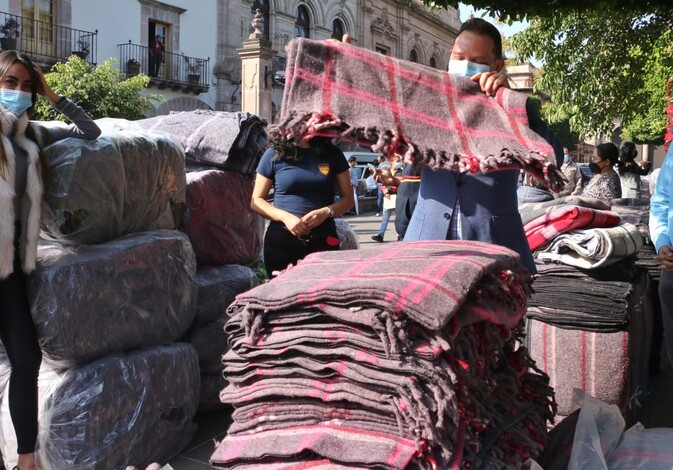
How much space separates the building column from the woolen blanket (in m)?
15.7

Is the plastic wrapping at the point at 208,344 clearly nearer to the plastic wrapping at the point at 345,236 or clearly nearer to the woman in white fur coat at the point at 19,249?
the woman in white fur coat at the point at 19,249

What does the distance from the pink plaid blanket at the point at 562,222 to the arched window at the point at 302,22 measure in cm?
2962

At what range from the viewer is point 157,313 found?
350cm

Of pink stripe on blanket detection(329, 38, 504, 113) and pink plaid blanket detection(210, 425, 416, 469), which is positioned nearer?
pink plaid blanket detection(210, 425, 416, 469)

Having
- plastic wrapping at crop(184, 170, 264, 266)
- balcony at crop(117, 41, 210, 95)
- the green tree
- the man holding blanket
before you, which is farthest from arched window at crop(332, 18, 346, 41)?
the man holding blanket

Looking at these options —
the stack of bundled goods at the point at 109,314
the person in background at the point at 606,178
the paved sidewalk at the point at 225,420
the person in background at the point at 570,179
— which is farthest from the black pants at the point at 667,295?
the person in background at the point at 606,178

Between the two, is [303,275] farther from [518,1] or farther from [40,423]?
[518,1]

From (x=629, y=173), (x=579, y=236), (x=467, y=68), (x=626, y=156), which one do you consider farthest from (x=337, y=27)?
(x=467, y=68)

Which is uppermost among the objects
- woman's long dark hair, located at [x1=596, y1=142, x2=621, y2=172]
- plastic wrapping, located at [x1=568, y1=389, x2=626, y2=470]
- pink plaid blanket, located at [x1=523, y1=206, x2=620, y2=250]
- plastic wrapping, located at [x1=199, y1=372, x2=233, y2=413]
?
woman's long dark hair, located at [x1=596, y1=142, x2=621, y2=172]

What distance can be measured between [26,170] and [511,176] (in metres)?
1.99

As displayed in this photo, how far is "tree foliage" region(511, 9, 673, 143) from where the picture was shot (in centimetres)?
980

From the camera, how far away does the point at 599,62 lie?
10.2m

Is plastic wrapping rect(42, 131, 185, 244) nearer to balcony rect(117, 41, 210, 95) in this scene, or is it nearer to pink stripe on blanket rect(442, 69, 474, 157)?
pink stripe on blanket rect(442, 69, 474, 157)

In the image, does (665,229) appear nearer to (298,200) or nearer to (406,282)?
(298,200)
